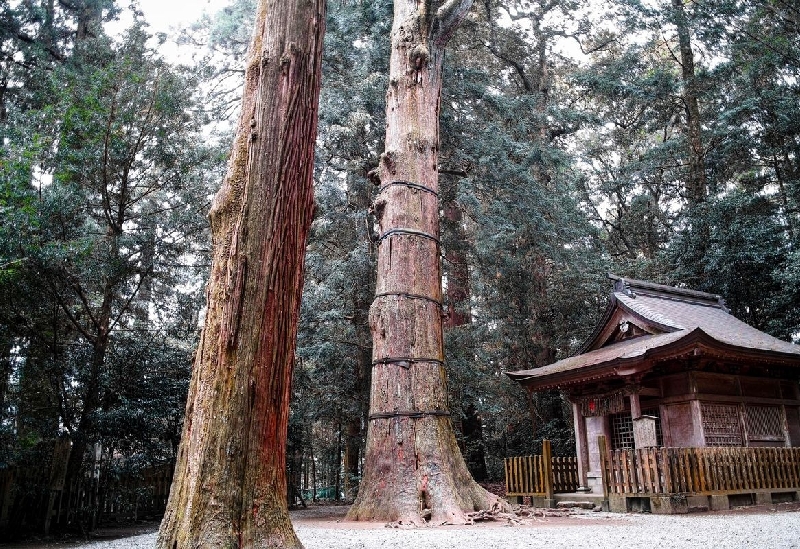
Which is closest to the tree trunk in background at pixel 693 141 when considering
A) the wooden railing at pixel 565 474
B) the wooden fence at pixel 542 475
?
the wooden railing at pixel 565 474

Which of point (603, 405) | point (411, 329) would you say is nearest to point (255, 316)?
point (411, 329)

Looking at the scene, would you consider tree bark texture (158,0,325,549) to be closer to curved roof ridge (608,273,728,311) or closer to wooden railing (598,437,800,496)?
wooden railing (598,437,800,496)

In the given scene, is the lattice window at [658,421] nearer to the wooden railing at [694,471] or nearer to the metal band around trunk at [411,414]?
the wooden railing at [694,471]

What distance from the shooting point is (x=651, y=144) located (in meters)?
21.0

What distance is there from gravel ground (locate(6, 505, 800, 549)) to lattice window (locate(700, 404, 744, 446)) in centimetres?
235

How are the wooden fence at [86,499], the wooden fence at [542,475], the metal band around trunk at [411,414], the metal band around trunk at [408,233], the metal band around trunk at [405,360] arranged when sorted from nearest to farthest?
the metal band around trunk at [411,414] < the metal band around trunk at [405,360] < the wooden fence at [86,499] < the metal band around trunk at [408,233] < the wooden fence at [542,475]

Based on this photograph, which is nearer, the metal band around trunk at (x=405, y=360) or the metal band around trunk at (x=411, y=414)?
the metal band around trunk at (x=411, y=414)

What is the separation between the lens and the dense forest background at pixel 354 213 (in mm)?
8477

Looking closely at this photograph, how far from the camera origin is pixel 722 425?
32.6ft

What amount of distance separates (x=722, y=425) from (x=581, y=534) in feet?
19.3

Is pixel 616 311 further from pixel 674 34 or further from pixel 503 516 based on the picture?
pixel 674 34

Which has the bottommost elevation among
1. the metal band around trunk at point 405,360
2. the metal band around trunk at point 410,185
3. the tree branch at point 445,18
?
the metal band around trunk at point 405,360

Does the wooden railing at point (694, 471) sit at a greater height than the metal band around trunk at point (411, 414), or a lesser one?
lesser

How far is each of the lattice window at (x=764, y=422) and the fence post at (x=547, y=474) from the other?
3.47m
